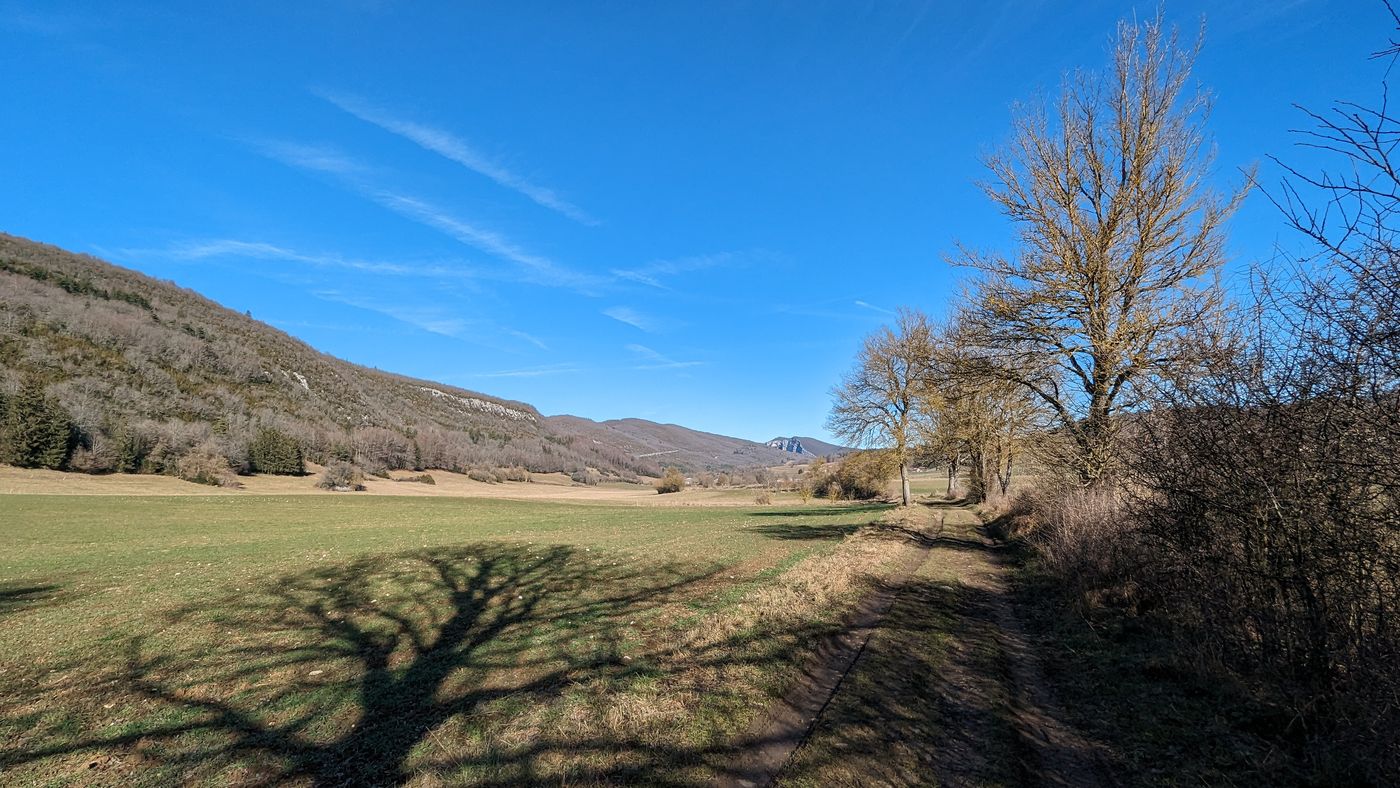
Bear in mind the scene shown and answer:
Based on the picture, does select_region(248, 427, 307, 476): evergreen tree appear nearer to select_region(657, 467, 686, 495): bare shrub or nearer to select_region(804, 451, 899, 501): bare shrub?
select_region(657, 467, 686, 495): bare shrub

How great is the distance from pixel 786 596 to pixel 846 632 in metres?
1.62

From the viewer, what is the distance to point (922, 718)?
16.5 ft

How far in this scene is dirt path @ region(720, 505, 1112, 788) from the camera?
4156mm

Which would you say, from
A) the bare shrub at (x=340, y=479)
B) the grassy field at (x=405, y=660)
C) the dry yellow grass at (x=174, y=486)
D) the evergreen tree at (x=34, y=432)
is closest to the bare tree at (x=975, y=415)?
the grassy field at (x=405, y=660)

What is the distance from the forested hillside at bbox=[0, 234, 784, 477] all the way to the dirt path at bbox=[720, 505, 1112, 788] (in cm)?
7453

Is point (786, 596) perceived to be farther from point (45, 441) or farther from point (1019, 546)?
point (45, 441)

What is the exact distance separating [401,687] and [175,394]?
4683 inches

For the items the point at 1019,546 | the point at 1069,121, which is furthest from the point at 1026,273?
the point at 1019,546

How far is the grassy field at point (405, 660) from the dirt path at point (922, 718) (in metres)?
0.47

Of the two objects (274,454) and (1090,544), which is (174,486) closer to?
(274,454)

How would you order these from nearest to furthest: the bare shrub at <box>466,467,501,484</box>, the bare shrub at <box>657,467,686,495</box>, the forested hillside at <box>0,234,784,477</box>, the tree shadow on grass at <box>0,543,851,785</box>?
the tree shadow on grass at <box>0,543,851,785</box> → the forested hillside at <box>0,234,784,477</box> → the bare shrub at <box>657,467,686,495</box> → the bare shrub at <box>466,467,501,484</box>

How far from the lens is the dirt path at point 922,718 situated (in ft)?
13.6

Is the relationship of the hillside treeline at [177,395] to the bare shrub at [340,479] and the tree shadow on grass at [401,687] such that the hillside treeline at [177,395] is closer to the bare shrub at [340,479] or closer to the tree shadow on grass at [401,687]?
the bare shrub at [340,479]

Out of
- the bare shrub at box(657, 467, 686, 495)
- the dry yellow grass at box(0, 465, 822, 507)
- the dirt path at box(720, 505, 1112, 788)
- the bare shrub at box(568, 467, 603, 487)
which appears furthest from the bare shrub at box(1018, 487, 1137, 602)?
the bare shrub at box(568, 467, 603, 487)
